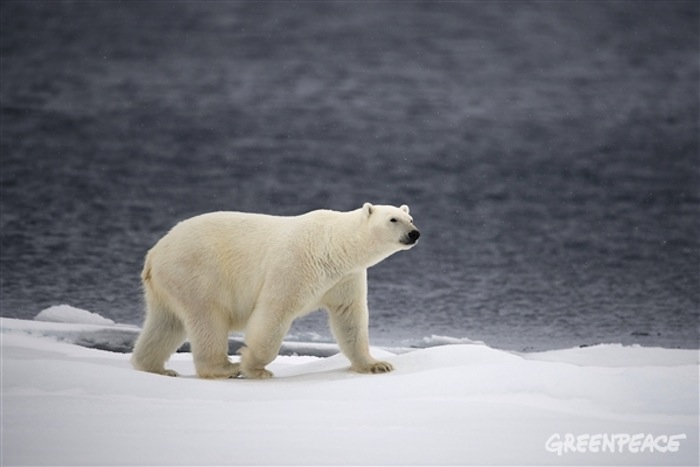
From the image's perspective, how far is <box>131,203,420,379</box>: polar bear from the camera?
4.72 meters

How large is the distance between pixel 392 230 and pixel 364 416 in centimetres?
128

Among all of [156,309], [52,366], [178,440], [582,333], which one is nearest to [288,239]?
[156,309]

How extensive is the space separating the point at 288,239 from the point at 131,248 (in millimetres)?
3858

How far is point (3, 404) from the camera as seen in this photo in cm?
366

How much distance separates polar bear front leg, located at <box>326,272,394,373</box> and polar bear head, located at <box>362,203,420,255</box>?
279 millimetres

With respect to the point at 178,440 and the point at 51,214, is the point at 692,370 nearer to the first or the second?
the point at 178,440

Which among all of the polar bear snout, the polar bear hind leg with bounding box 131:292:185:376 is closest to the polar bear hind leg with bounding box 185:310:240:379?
the polar bear hind leg with bounding box 131:292:185:376

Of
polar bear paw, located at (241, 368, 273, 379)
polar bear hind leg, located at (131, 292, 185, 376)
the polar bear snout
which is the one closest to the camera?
the polar bear snout

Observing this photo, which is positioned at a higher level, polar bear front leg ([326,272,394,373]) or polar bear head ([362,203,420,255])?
polar bear head ([362,203,420,255])

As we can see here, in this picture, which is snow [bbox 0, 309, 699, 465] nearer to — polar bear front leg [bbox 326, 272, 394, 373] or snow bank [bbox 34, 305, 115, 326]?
polar bear front leg [bbox 326, 272, 394, 373]

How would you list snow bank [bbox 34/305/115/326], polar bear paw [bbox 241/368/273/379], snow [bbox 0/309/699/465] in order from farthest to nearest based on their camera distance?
snow bank [bbox 34/305/115/326], polar bear paw [bbox 241/368/273/379], snow [bbox 0/309/699/465]

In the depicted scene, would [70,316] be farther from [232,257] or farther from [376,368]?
[376,368]

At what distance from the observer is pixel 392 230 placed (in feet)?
15.5

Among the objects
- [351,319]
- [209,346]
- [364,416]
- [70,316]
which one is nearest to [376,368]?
[351,319]
